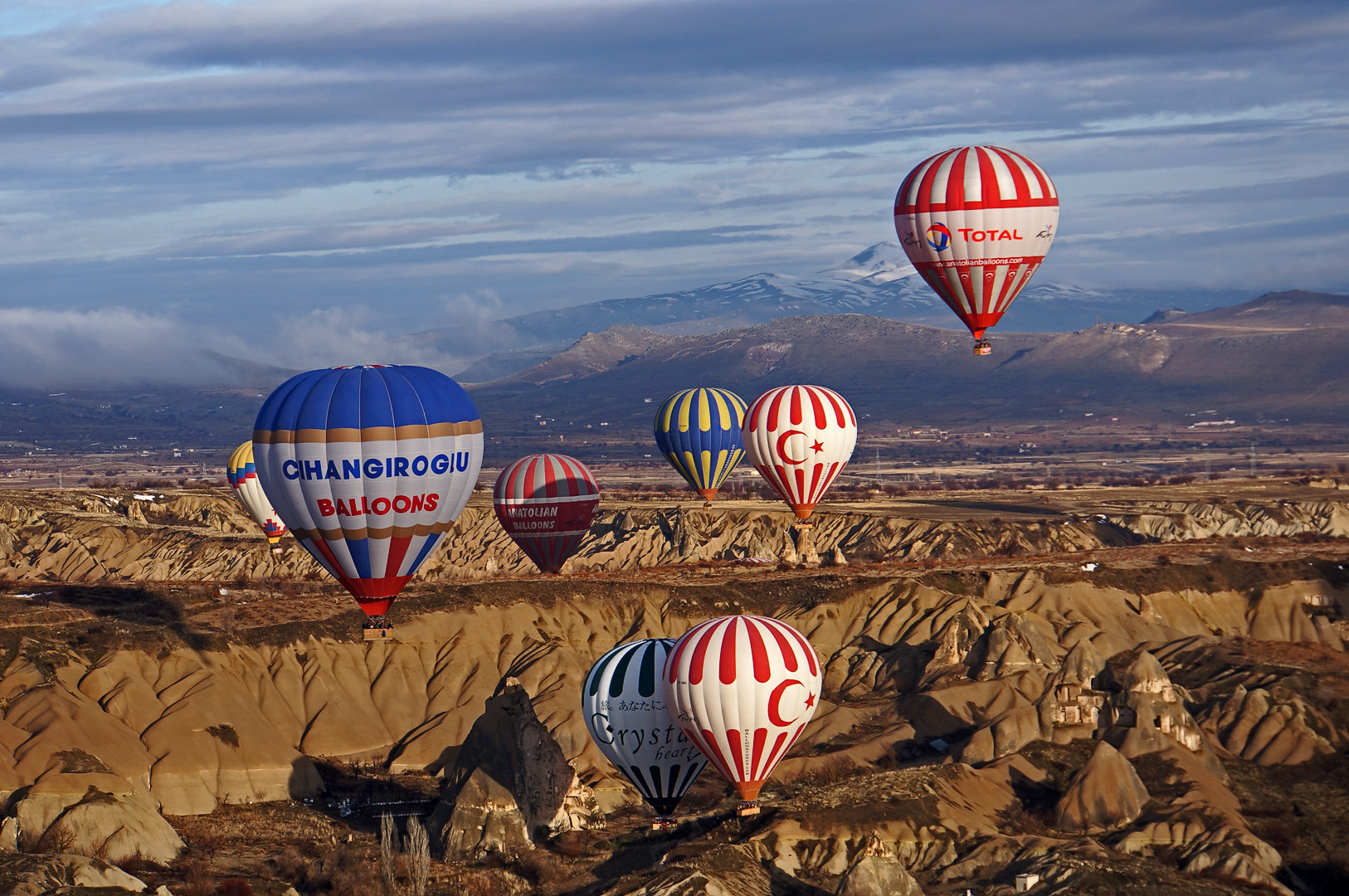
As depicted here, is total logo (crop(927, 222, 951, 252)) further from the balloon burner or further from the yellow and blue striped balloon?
the yellow and blue striped balloon

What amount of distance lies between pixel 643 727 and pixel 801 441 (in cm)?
2722

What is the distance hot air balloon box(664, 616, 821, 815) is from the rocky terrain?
203cm

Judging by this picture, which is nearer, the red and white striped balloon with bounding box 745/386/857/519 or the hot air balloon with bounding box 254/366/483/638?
the hot air balloon with bounding box 254/366/483/638

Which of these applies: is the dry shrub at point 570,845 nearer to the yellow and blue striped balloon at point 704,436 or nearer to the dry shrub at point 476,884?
the dry shrub at point 476,884

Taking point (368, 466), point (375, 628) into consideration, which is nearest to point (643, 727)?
point (375, 628)

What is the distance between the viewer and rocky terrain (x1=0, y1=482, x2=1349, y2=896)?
55281 mm

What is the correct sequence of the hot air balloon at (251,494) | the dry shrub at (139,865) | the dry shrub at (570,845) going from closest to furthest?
the dry shrub at (139,865)
the dry shrub at (570,845)
the hot air balloon at (251,494)

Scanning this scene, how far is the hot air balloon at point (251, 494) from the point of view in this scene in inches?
4173

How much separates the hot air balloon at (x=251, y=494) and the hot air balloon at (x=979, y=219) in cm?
5028

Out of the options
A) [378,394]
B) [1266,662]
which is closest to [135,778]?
[378,394]

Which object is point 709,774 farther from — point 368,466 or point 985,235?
point 985,235

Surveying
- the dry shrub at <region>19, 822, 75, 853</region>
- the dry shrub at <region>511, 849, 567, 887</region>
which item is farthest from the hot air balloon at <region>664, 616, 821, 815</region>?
the dry shrub at <region>19, 822, 75, 853</region>

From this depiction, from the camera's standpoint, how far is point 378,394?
184 ft

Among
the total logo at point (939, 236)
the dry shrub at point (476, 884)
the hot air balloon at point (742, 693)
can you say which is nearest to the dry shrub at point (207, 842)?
the dry shrub at point (476, 884)
